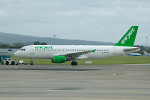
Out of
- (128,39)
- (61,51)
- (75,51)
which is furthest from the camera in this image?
(128,39)

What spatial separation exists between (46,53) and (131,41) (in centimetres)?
1595

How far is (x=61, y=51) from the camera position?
56.9 metres

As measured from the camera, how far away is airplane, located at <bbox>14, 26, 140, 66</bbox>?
183 ft

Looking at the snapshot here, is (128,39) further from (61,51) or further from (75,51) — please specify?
(61,51)

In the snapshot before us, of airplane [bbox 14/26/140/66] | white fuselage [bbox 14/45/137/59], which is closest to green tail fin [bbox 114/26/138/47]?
airplane [bbox 14/26/140/66]

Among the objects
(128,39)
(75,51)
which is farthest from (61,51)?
(128,39)

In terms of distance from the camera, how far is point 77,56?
56.4m

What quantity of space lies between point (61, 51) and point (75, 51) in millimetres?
2541

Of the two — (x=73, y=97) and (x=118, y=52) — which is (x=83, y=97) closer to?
(x=73, y=97)

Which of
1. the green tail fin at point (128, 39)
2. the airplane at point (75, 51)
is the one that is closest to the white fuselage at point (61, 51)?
the airplane at point (75, 51)

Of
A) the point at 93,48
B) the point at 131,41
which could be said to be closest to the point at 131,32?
the point at 131,41

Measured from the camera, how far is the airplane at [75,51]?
55.7 m

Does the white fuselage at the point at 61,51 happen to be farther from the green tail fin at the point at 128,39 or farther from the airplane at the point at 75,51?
the green tail fin at the point at 128,39

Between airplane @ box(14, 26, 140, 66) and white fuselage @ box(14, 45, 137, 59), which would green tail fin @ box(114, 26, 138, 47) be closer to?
airplane @ box(14, 26, 140, 66)
